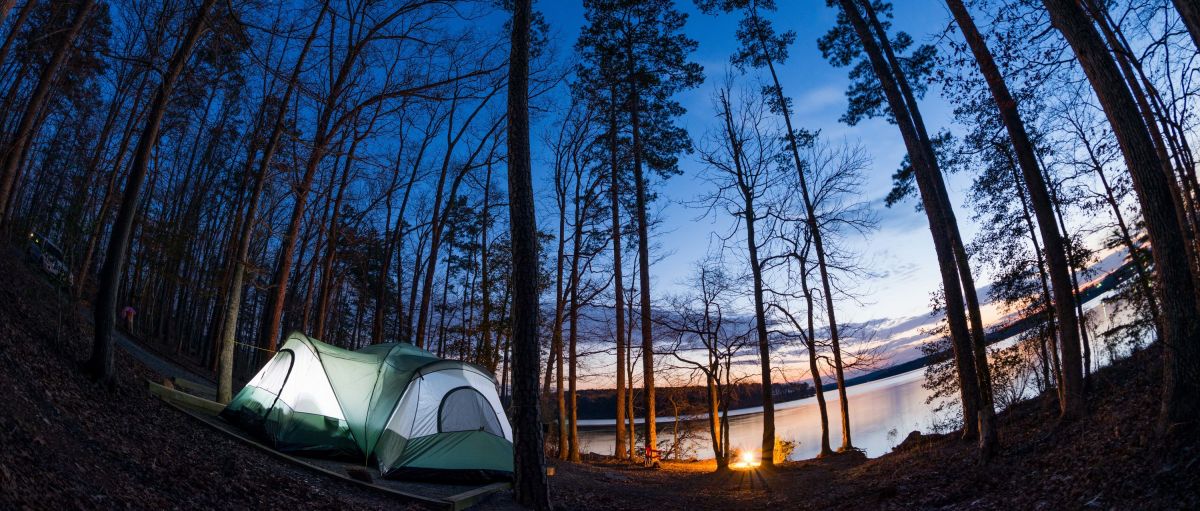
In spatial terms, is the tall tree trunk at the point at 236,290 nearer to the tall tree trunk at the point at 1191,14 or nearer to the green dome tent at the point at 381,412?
the green dome tent at the point at 381,412

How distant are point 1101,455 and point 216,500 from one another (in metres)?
8.39

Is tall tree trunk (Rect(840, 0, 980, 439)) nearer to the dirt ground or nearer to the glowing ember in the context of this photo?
Result: the dirt ground

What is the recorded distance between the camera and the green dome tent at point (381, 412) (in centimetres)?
830

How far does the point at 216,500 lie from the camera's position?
4.77m

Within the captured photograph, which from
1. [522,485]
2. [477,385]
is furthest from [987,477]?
[477,385]

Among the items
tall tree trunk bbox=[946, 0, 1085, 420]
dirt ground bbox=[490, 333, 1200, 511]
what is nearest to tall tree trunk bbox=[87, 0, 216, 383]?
dirt ground bbox=[490, 333, 1200, 511]

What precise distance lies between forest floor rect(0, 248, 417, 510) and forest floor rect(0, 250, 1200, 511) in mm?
Answer: 18

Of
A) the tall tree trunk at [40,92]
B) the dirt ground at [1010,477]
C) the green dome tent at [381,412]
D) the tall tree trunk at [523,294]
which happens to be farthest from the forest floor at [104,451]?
the tall tree trunk at [40,92]

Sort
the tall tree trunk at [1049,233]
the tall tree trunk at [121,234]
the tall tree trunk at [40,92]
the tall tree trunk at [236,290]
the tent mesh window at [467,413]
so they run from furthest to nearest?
1. the tall tree trunk at [236,290]
2. the tent mesh window at [467,413]
3. the tall tree trunk at [40,92]
4. the tall tree trunk at [1049,233]
5. the tall tree trunk at [121,234]

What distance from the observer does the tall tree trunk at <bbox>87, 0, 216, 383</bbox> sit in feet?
21.9

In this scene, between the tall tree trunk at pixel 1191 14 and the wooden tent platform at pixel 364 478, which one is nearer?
the tall tree trunk at pixel 1191 14

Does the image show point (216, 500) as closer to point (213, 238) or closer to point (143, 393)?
point (143, 393)

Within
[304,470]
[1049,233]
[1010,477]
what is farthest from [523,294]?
[1049,233]

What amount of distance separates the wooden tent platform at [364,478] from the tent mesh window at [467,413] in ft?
3.35
